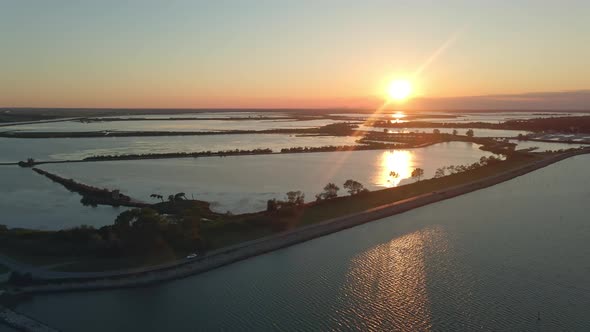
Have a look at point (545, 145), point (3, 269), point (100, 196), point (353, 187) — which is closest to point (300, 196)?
point (353, 187)

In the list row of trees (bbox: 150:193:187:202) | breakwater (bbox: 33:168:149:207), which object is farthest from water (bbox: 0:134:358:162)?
row of trees (bbox: 150:193:187:202)

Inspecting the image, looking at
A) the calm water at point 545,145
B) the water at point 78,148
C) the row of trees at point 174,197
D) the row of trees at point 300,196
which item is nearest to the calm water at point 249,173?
the row of trees at point 174,197

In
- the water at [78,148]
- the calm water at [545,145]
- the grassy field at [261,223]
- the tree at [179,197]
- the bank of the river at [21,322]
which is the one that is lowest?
→ the calm water at [545,145]

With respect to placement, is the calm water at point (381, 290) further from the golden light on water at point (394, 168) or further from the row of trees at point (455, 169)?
the row of trees at point (455, 169)

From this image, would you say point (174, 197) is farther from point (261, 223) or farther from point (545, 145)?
point (545, 145)

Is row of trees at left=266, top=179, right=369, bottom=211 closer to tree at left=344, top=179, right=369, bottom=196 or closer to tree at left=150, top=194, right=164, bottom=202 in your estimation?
tree at left=344, top=179, right=369, bottom=196

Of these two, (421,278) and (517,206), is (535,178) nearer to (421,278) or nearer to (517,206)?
(517,206)

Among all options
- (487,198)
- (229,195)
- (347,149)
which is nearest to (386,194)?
(487,198)
